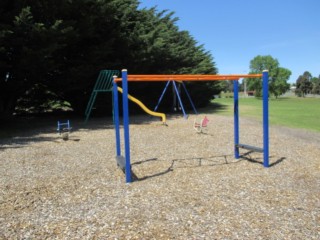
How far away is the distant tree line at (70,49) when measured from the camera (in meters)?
13.8

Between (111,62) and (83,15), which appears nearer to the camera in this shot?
(83,15)

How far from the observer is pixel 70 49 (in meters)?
18.7

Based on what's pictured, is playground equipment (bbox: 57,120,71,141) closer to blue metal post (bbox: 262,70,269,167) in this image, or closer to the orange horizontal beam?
the orange horizontal beam

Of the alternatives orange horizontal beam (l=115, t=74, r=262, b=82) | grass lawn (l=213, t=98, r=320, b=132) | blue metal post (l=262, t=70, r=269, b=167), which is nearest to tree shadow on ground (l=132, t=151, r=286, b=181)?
blue metal post (l=262, t=70, r=269, b=167)

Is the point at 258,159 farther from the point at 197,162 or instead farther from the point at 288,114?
the point at 288,114

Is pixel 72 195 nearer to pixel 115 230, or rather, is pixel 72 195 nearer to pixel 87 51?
pixel 115 230

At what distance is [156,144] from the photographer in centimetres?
1059

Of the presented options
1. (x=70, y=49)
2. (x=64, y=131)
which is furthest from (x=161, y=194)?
(x=70, y=49)

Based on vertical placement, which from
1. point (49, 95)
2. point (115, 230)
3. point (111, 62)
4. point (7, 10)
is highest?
point (7, 10)

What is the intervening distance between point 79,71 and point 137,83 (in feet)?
Result: 19.4

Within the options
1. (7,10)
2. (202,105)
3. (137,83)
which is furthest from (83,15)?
(202,105)

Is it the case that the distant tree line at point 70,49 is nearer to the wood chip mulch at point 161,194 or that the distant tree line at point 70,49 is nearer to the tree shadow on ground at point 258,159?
the wood chip mulch at point 161,194

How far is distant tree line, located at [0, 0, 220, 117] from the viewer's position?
13812 mm

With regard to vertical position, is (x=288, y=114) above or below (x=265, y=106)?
below
